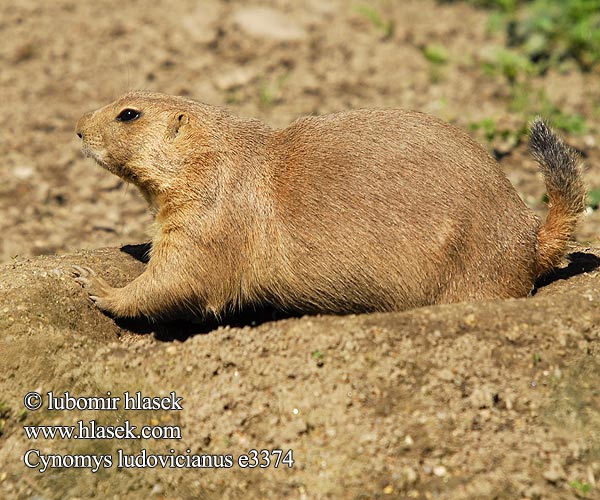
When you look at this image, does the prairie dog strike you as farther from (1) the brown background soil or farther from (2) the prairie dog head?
(1) the brown background soil

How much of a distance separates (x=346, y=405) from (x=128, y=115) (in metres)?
2.26

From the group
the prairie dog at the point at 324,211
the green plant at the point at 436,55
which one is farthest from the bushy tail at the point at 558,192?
the green plant at the point at 436,55

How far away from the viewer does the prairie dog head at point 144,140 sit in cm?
471

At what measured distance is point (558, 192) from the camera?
4523 millimetres

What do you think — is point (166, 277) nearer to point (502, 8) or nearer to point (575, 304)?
point (575, 304)

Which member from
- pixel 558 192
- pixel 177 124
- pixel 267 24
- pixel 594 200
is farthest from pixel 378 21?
pixel 558 192

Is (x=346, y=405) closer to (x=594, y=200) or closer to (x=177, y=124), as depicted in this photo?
(x=177, y=124)

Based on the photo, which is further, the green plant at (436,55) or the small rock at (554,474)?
the green plant at (436,55)

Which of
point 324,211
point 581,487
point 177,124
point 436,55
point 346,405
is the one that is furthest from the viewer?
point 436,55

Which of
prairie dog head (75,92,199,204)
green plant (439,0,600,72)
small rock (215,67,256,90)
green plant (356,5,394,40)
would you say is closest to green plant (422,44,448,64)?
green plant (356,5,394,40)

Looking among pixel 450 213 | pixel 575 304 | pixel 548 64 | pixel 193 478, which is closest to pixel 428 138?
pixel 450 213

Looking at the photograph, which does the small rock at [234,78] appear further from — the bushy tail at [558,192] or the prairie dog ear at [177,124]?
the bushy tail at [558,192]

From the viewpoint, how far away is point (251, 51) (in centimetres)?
902

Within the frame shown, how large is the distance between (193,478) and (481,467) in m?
1.29
